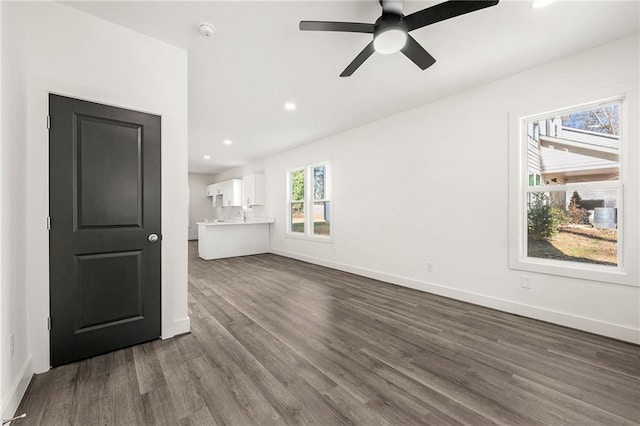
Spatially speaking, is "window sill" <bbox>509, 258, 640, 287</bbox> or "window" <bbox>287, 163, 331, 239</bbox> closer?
"window sill" <bbox>509, 258, 640, 287</bbox>

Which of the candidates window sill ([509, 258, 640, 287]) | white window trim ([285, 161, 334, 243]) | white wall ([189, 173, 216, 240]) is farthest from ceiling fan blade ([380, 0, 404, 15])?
white wall ([189, 173, 216, 240])

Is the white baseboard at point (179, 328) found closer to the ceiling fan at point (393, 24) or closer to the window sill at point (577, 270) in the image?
the ceiling fan at point (393, 24)

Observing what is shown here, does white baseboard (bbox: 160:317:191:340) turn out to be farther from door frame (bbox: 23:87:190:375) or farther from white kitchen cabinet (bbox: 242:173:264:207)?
white kitchen cabinet (bbox: 242:173:264:207)

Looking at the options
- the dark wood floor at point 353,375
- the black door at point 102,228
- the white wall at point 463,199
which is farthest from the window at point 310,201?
the black door at point 102,228

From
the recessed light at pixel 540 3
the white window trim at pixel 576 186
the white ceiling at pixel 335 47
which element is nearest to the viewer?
the recessed light at pixel 540 3

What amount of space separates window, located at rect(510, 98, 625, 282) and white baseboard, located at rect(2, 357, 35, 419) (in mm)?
4267

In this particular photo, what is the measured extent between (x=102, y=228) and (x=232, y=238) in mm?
4444

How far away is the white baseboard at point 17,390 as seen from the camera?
1421 mm

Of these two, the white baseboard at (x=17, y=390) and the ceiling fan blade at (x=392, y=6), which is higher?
the ceiling fan blade at (x=392, y=6)

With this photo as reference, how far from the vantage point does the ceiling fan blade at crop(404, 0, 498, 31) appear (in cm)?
158

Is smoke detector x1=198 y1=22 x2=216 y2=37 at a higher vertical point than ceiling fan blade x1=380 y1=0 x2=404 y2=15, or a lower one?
higher

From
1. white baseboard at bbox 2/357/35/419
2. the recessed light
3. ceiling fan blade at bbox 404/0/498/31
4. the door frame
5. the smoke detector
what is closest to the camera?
white baseboard at bbox 2/357/35/419

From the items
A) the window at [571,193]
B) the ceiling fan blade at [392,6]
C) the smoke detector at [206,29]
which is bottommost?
the window at [571,193]

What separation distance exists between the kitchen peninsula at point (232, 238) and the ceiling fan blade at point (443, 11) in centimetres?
557
